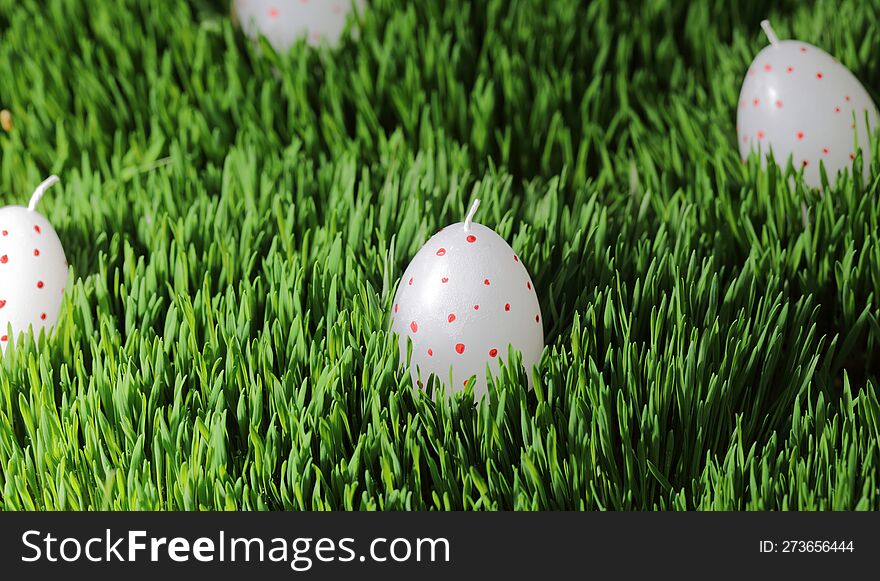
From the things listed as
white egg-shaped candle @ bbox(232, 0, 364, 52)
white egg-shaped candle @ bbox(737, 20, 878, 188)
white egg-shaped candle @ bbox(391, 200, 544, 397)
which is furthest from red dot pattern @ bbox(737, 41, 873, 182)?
white egg-shaped candle @ bbox(232, 0, 364, 52)

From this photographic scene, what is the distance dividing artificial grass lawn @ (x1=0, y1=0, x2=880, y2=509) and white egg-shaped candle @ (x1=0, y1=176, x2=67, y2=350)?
0.03 meters

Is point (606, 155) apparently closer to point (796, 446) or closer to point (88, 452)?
point (796, 446)

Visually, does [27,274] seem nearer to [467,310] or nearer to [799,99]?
[467,310]

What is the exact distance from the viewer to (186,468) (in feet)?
3.13

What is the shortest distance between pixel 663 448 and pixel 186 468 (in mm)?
473

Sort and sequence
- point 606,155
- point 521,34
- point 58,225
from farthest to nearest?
point 521,34 < point 606,155 < point 58,225

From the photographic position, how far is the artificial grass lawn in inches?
38.4

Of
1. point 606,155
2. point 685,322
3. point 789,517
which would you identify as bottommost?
point 789,517

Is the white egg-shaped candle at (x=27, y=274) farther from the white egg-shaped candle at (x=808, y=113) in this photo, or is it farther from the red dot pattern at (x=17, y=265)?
the white egg-shaped candle at (x=808, y=113)

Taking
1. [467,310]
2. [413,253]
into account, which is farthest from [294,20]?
[467,310]

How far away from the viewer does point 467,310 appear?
1.00 meters

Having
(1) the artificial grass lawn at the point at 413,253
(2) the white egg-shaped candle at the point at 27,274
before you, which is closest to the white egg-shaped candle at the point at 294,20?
(1) the artificial grass lawn at the point at 413,253

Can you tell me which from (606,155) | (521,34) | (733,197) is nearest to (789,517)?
(733,197)

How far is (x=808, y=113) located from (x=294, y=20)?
790 mm
